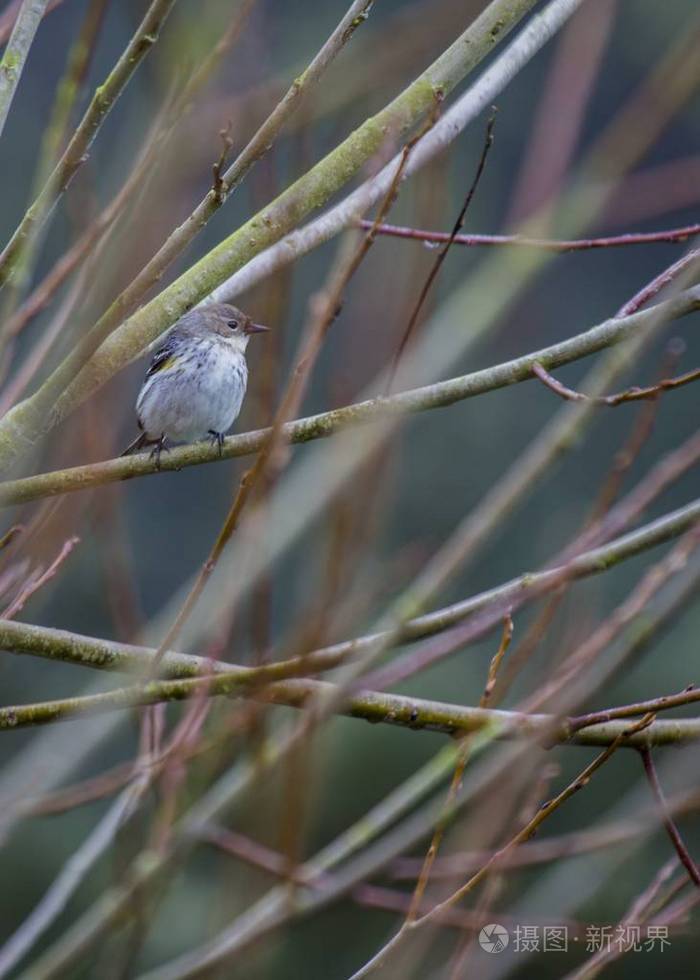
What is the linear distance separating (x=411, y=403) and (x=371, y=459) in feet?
2.99

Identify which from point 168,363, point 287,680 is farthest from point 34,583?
point 168,363

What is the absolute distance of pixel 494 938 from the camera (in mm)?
2955

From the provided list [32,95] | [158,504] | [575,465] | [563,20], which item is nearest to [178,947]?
[158,504]

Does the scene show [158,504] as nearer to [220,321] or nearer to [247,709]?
[220,321]

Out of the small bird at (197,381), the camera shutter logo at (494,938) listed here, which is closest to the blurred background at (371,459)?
the camera shutter logo at (494,938)

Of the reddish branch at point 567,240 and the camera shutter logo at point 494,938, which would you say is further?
the camera shutter logo at point 494,938

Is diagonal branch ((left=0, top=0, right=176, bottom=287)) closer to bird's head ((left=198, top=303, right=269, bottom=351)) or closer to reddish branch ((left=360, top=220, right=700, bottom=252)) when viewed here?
reddish branch ((left=360, top=220, right=700, bottom=252))

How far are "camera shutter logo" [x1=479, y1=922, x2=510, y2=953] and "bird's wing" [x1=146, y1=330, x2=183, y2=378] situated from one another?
8.47 ft

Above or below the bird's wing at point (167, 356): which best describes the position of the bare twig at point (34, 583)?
below

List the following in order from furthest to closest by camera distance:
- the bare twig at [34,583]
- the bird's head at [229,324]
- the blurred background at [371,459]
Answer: the bird's head at [229,324] → the bare twig at [34,583] → the blurred background at [371,459]

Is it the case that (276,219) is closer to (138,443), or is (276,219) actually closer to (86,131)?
(86,131)

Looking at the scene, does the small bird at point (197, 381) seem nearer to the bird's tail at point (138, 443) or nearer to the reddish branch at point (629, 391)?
the bird's tail at point (138, 443)

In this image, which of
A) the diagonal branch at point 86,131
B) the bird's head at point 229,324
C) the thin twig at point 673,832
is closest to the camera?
the diagonal branch at point 86,131

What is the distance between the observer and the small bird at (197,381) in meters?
4.64
